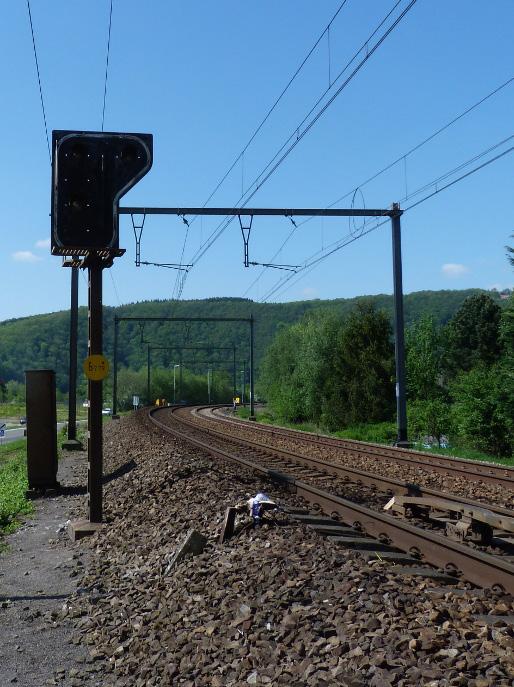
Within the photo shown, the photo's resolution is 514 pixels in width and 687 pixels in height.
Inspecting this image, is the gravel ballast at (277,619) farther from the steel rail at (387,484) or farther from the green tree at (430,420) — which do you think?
the green tree at (430,420)

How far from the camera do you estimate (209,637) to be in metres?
5.55

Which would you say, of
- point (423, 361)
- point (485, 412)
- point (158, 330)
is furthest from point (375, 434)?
point (158, 330)

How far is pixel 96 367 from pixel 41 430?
4.80m

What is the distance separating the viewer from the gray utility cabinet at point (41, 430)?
15.8m

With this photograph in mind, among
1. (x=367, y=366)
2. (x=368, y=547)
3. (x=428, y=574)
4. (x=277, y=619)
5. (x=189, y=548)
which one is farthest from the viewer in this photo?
(x=367, y=366)

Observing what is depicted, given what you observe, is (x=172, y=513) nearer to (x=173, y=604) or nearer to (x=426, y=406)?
(x=173, y=604)

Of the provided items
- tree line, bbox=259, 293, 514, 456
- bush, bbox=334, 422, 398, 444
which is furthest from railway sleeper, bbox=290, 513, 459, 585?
bush, bbox=334, 422, 398, 444

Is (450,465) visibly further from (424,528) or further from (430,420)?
(430,420)

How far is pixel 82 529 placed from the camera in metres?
10.9

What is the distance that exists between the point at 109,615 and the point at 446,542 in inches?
123

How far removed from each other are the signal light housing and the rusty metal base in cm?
372

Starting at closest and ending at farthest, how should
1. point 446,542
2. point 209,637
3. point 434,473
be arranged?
point 209,637 → point 446,542 → point 434,473

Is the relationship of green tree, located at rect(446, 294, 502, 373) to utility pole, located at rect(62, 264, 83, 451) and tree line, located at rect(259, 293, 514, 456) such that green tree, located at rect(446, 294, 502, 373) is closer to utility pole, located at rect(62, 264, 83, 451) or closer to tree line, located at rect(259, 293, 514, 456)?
tree line, located at rect(259, 293, 514, 456)

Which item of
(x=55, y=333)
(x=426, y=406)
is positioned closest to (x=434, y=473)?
(x=426, y=406)
